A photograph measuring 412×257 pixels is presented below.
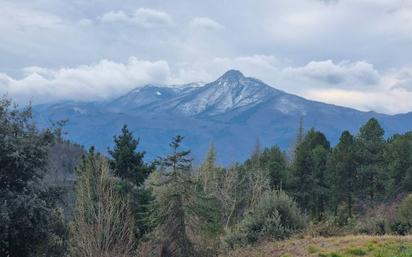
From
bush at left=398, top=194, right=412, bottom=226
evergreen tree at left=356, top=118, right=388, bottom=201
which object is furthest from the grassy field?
evergreen tree at left=356, top=118, right=388, bottom=201

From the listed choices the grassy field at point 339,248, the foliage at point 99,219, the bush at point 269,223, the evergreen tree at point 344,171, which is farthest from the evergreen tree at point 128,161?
the evergreen tree at point 344,171

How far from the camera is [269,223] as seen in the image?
77.5 ft

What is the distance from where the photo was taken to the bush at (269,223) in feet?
76.7

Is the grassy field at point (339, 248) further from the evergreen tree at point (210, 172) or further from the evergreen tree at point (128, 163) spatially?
the evergreen tree at point (210, 172)

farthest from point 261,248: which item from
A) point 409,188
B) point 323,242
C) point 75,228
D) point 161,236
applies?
point 409,188

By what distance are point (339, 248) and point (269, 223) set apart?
7.12 meters

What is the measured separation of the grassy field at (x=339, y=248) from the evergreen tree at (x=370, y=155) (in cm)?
2779

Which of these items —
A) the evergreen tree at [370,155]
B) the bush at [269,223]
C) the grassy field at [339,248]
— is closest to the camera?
the grassy field at [339,248]

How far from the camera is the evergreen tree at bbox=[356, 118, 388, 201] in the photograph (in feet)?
148

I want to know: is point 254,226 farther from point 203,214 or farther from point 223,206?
point 223,206

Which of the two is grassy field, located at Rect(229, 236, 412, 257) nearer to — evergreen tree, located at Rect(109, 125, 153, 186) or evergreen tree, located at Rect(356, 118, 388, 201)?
evergreen tree, located at Rect(109, 125, 153, 186)

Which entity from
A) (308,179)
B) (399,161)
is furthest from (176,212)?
(399,161)

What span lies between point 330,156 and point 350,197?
438 cm

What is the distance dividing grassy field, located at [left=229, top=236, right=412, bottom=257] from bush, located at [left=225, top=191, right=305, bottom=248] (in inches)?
133
